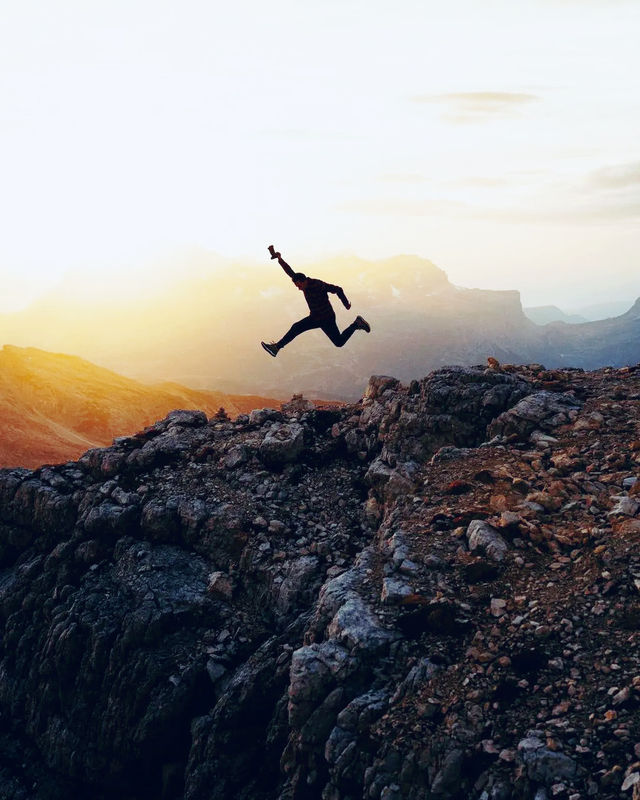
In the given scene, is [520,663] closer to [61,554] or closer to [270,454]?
[270,454]

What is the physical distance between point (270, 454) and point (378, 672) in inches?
350

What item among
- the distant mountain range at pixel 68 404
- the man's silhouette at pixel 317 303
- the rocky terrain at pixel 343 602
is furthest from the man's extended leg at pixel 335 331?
the distant mountain range at pixel 68 404

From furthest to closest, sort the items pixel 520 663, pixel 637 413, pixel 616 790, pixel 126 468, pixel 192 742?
pixel 126 468
pixel 637 413
pixel 192 742
pixel 520 663
pixel 616 790

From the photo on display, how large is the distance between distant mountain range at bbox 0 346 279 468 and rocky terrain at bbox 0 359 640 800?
125ft

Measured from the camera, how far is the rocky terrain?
29.5 feet

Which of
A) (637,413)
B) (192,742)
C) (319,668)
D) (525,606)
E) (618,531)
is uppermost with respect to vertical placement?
(637,413)

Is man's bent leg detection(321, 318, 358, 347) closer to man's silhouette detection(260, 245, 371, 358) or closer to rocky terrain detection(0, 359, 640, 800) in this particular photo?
man's silhouette detection(260, 245, 371, 358)

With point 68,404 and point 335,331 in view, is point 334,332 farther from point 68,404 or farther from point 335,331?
point 68,404

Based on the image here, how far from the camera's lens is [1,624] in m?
18.0

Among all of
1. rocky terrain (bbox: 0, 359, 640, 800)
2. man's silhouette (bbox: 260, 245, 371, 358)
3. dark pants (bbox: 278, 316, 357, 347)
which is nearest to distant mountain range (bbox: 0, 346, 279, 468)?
rocky terrain (bbox: 0, 359, 640, 800)

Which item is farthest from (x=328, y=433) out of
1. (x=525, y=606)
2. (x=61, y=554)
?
(x=525, y=606)

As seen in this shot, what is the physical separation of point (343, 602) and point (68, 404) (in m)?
66.5

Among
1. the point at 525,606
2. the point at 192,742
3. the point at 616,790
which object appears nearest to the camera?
the point at 616,790

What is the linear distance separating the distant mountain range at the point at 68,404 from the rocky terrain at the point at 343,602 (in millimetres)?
A: 38013
